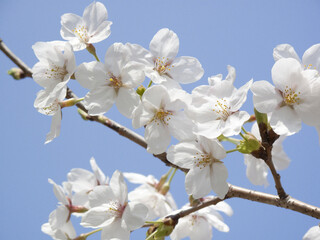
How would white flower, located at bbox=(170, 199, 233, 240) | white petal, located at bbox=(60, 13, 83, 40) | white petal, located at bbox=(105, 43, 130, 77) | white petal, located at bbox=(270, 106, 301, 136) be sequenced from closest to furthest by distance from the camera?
white petal, located at bbox=(270, 106, 301, 136)
white petal, located at bbox=(105, 43, 130, 77)
white petal, located at bbox=(60, 13, 83, 40)
white flower, located at bbox=(170, 199, 233, 240)

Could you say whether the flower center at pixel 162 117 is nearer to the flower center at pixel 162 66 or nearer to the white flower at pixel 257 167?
the flower center at pixel 162 66

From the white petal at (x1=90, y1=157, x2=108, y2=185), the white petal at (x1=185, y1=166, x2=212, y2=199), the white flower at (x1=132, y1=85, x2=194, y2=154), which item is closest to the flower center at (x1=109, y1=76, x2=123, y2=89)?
the white flower at (x1=132, y1=85, x2=194, y2=154)

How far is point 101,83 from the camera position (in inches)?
42.5

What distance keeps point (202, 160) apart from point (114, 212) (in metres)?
0.35

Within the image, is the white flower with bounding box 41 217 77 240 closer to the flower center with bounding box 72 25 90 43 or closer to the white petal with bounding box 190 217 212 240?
the white petal with bounding box 190 217 212 240

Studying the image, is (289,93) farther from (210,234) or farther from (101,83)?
(210,234)

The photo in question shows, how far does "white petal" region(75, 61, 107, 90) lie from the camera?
106 centimetres

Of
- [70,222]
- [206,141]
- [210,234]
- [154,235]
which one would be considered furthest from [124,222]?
[210,234]

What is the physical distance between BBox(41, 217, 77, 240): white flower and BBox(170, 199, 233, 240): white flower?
0.44 meters

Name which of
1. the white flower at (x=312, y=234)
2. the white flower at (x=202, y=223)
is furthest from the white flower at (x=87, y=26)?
the white flower at (x=312, y=234)

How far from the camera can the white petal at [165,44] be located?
115 centimetres

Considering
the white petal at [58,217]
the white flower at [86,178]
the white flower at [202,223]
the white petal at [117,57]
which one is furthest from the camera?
the white flower at [86,178]

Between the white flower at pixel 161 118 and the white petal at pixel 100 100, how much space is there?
120mm

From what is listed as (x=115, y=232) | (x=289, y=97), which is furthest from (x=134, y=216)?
(x=289, y=97)
